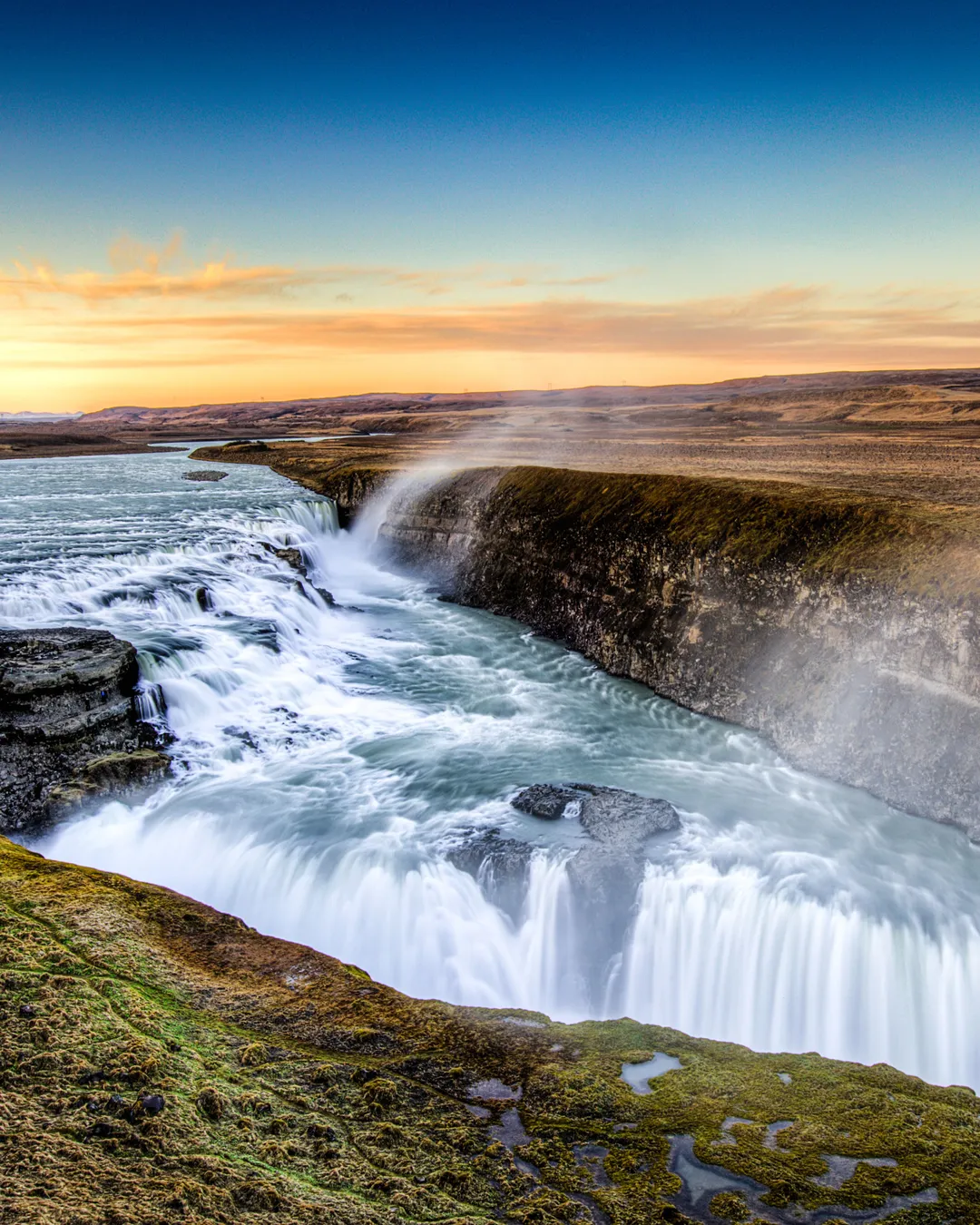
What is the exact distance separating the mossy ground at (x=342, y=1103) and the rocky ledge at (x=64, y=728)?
243 inches

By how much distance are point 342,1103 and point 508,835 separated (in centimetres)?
739

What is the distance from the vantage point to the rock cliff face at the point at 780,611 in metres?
15.0

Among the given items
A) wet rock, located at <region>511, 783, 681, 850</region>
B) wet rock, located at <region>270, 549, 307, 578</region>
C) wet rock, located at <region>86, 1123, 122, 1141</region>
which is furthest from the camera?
wet rock, located at <region>270, 549, 307, 578</region>

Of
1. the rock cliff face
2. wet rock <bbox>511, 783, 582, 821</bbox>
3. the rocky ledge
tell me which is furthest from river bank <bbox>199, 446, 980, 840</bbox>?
the rocky ledge

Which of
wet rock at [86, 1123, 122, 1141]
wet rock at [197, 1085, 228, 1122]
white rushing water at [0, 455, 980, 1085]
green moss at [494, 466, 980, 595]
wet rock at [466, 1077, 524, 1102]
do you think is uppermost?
green moss at [494, 466, 980, 595]

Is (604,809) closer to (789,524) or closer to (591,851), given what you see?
(591,851)

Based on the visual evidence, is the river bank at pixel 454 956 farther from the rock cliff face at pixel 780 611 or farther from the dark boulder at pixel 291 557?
the dark boulder at pixel 291 557

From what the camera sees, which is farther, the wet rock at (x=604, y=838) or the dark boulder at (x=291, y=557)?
the dark boulder at (x=291, y=557)

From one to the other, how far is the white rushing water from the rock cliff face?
0.94 m

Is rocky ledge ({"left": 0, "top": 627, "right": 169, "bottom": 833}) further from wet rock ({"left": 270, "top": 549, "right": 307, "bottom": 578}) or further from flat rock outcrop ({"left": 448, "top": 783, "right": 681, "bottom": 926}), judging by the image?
wet rock ({"left": 270, "top": 549, "right": 307, "bottom": 578})

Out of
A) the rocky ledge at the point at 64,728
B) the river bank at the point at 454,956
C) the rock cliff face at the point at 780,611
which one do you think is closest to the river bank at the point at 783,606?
the rock cliff face at the point at 780,611

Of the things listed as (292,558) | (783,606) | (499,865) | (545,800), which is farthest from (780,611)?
(292,558)

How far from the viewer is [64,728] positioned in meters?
15.0

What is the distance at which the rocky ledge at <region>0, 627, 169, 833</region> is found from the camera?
14.1 metres
